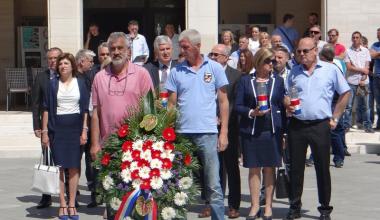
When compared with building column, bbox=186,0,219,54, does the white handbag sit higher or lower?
lower

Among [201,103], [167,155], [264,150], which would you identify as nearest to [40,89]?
[201,103]

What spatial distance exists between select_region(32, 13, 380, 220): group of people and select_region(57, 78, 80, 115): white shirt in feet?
0.04

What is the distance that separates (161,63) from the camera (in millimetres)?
11180

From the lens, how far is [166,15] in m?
24.2

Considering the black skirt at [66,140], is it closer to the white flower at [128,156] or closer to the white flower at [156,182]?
the white flower at [128,156]

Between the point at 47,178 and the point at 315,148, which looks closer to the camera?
the point at 315,148

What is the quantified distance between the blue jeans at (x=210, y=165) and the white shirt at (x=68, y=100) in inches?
83.0

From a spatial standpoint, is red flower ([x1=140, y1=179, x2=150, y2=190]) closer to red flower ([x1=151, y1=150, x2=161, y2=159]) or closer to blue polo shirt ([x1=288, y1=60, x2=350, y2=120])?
red flower ([x1=151, y1=150, x2=161, y2=159])

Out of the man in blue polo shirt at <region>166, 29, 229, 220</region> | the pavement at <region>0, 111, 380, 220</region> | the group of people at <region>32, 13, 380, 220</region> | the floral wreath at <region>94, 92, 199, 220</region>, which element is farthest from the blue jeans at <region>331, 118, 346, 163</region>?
the floral wreath at <region>94, 92, 199, 220</region>

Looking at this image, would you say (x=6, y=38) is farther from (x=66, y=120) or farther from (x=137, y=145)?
(x=137, y=145)

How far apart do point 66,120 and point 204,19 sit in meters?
9.91

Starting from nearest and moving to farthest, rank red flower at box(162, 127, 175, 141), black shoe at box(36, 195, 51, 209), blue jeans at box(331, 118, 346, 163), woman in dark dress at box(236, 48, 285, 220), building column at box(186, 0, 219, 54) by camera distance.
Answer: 1. red flower at box(162, 127, 175, 141)
2. woman in dark dress at box(236, 48, 285, 220)
3. black shoe at box(36, 195, 51, 209)
4. blue jeans at box(331, 118, 346, 163)
5. building column at box(186, 0, 219, 54)

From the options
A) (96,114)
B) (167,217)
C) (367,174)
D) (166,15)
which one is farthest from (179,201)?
(166,15)

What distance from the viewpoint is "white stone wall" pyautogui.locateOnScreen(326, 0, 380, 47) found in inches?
793
